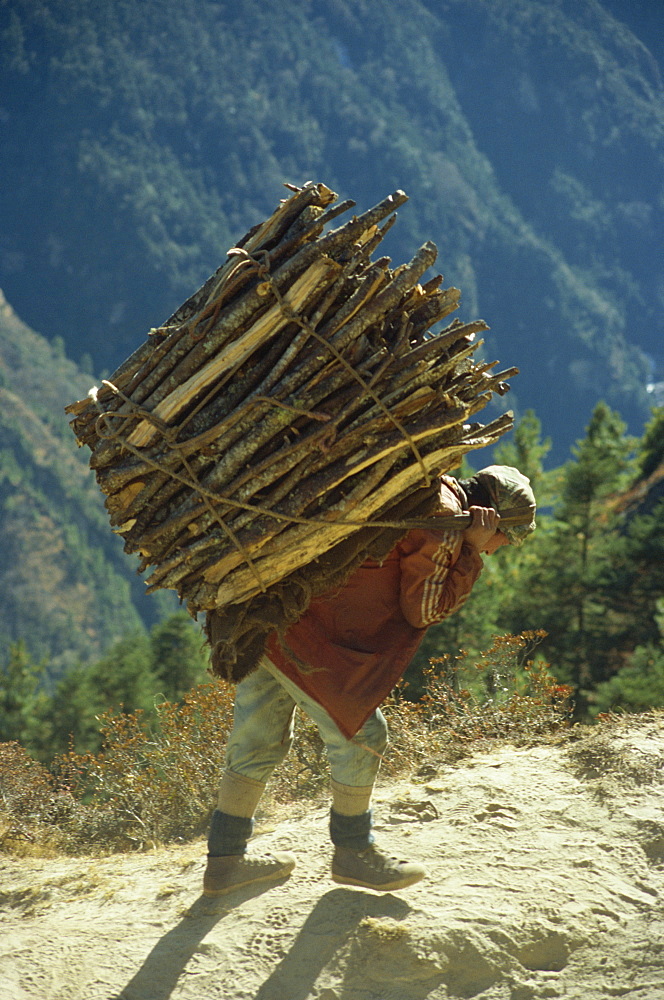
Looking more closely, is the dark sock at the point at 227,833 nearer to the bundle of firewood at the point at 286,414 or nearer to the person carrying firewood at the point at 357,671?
the person carrying firewood at the point at 357,671

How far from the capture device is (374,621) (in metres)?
3.12

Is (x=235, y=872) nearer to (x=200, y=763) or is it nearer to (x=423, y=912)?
(x=423, y=912)

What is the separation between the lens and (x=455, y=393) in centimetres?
303

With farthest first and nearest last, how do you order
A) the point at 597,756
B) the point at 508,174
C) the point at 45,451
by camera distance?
the point at 508,174 < the point at 45,451 < the point at 597,756

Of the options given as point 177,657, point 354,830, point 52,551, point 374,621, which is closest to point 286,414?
point 374,621

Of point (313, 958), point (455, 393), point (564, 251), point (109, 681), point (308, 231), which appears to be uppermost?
point (564, 251)

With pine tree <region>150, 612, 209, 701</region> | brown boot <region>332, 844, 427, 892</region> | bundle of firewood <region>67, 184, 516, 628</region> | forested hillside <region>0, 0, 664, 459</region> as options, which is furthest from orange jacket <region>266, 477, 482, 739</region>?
forested hillside <region>0, 0, 664, 459</region>

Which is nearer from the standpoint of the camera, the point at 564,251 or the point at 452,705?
the point at 452,705

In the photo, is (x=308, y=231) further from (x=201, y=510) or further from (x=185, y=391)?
(x=201, y=510)

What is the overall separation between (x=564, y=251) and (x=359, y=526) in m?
193

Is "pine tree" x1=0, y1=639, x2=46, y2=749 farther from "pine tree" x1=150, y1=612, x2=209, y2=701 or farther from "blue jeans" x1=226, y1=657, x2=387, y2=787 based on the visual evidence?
"blue jeans" x1=226, y1=657, x2=387, y2=787

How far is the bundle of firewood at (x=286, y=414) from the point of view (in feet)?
9.27

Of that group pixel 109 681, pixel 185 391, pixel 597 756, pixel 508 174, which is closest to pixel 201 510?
pixel 185 391

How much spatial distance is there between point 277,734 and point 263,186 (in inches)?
7377
